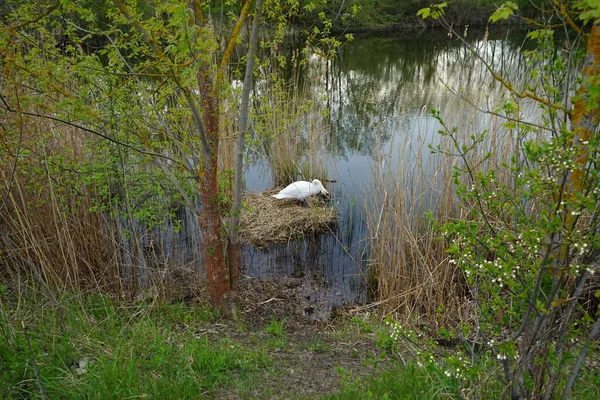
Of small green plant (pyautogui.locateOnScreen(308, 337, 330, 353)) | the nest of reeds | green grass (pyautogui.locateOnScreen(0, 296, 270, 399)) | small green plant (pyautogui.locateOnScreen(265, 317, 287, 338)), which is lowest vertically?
the nest of reeds

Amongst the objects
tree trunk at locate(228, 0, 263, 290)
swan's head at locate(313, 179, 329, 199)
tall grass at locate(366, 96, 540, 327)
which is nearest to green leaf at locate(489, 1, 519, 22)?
tree trunk at locate(228, 0, 263, 290)

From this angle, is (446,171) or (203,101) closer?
(203,101)

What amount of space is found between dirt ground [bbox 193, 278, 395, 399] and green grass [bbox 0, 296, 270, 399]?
0.44 ft

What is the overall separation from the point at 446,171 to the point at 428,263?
2.83ft

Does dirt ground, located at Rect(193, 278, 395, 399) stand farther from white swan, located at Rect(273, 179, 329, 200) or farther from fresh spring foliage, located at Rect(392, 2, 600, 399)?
white swan, located at Rect(273, 179, 329, 200)

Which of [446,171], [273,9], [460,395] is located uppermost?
[273,9]

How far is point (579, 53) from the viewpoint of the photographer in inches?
66.3

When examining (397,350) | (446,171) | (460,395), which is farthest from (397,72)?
(460,395)

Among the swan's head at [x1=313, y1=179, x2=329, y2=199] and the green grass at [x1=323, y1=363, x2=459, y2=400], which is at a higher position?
the green grass at [x1=323, y1=363, x2=459, y2=400]

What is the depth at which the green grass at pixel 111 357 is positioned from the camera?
7.36ft

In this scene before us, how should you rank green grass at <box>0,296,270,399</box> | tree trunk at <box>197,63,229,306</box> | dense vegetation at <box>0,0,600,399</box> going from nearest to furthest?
1. dense vegetation at <box>0,0,600,399</box>
2. green grass at <box>0,296,270,399</box>
3. tree trunk at <box>197,63,229,306</box>

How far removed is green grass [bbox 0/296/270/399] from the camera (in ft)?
7.36

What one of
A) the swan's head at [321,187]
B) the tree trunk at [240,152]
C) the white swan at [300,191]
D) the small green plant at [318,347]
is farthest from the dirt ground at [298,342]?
the swan's head at [321,187]

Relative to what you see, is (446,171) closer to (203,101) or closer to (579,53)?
(203,101)
